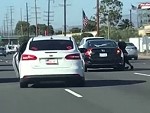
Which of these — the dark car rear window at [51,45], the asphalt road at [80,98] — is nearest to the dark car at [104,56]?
the asphalt road at [80,98]

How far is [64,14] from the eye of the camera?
8494cm

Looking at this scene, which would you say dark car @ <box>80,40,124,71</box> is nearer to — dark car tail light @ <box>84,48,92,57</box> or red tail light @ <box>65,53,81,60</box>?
dark car tail light @ <box>84,48,92,57</box>

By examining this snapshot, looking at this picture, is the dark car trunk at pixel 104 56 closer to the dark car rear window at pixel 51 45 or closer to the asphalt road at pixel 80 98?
the asphalt road at pixel 80 98

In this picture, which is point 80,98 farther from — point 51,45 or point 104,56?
point 104,56

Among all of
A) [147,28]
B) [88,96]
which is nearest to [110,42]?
[88,96]

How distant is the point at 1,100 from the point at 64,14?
7035 centimetres

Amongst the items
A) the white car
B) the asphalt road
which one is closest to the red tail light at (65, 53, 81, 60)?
the white car

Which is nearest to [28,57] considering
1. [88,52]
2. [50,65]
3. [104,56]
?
[50,65]

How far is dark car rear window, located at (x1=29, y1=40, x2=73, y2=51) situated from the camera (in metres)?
18.2

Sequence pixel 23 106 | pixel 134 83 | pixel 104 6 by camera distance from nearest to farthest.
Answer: pixel 23 106, pixel 134 83, pixel 104 6

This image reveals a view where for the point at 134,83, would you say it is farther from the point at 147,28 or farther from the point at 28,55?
the point at 147,28

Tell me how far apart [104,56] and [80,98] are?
40.8 ft

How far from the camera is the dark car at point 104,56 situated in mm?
27422

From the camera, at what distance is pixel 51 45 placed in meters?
18.3
